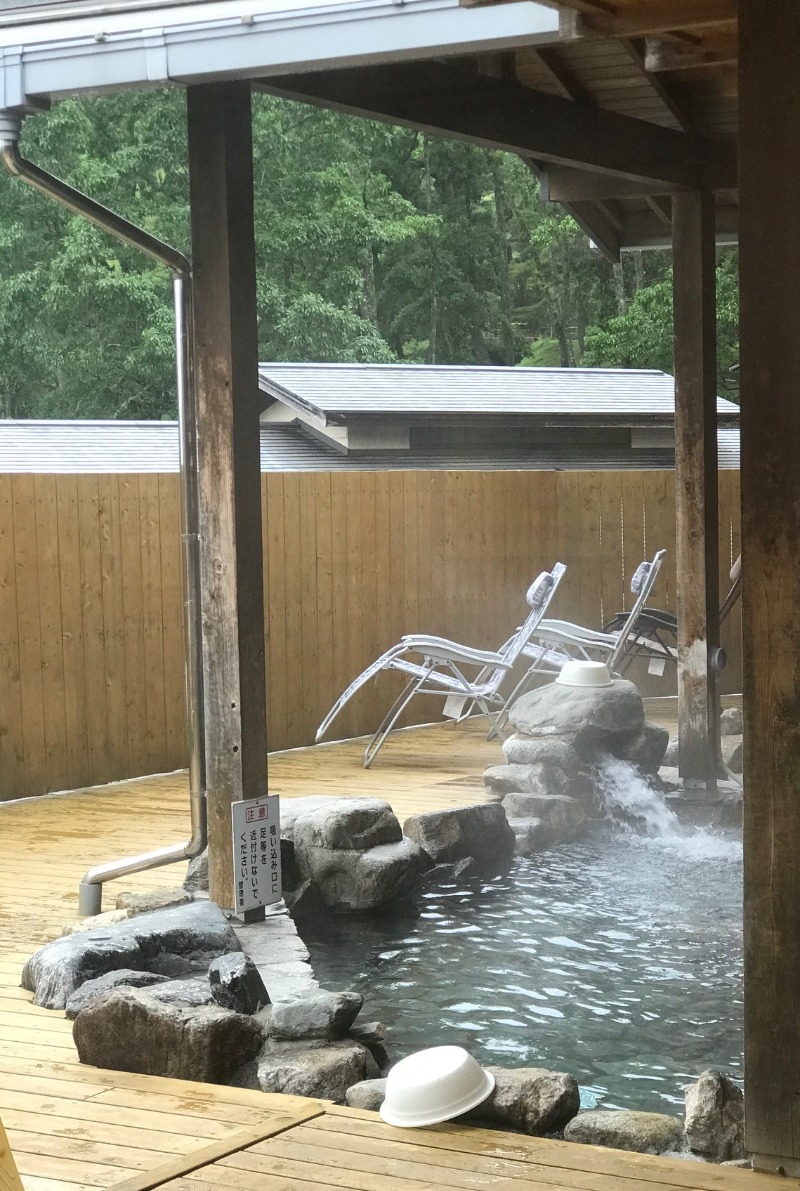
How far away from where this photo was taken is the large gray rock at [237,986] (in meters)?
3.94

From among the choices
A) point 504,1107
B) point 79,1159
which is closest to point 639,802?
point 504,1107

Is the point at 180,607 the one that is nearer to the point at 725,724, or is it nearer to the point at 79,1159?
the point at 725,724

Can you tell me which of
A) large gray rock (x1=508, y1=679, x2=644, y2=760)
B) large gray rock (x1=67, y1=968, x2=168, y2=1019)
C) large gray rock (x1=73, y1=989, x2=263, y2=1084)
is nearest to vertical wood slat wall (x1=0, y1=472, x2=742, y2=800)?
large gray rock (x1=508, y1=679, x2=644, y2=760)

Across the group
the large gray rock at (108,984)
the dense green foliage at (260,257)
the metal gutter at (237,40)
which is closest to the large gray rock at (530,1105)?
the large gray rock at (108,984)

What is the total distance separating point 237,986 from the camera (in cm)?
395

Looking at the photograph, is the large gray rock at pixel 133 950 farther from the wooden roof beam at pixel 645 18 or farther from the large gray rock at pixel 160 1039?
the wooden roof beam at pixel 645 18

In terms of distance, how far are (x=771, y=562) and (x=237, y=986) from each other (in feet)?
6.43

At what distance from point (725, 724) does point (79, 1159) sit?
632 cm

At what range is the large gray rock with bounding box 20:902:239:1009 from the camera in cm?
414

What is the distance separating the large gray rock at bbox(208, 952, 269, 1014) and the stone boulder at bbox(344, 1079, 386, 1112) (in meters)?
0.58

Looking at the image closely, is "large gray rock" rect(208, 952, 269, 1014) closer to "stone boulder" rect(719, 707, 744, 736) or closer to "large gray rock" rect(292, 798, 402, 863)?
"large gray rock" rect(292, 798, 402, 863)

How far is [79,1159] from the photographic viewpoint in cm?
300

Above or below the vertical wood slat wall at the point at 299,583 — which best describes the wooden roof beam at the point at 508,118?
above

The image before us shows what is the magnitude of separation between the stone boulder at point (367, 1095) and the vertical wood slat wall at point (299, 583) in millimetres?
4206
